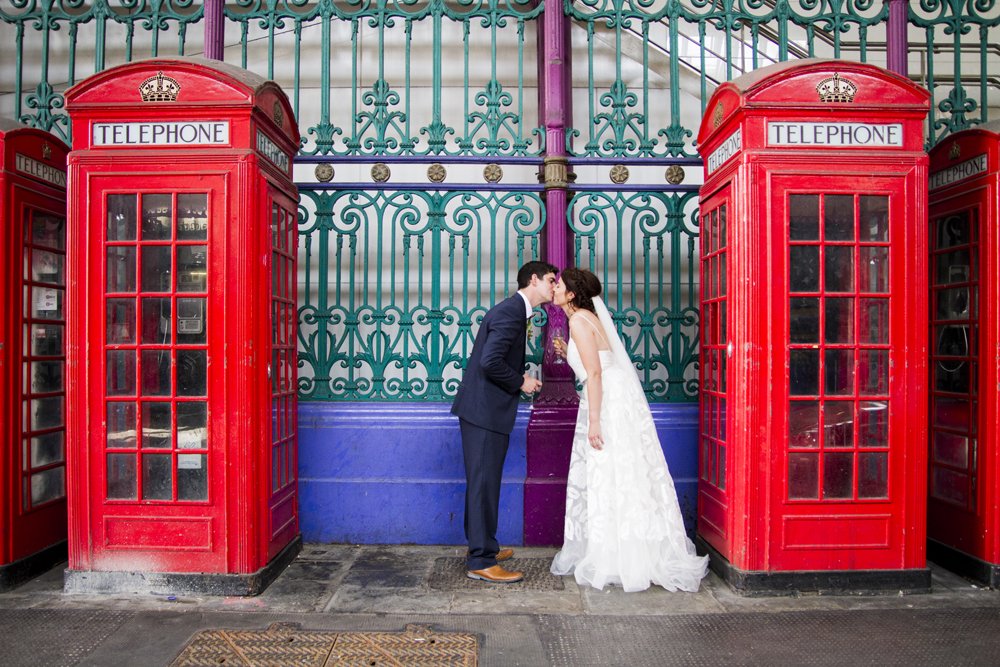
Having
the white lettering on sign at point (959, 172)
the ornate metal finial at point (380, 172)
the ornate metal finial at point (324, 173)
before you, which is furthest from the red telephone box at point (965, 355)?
the ornate metal finial at point (324, 173)

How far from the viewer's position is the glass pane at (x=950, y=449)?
450cm

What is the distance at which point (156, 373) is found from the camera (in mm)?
4137

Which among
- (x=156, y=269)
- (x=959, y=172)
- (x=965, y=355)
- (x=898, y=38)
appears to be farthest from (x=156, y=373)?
(x=898, y=38)

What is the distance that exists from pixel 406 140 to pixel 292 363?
6.02 ft

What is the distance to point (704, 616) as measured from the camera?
383 centimetres

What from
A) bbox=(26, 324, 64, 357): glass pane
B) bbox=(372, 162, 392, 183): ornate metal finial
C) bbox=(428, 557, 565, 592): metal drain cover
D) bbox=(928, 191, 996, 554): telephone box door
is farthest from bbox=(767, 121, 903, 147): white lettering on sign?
bbox=(26, 324, 64, 357): glass pane

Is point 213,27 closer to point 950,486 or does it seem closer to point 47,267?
point 47,267

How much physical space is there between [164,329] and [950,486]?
16.4 feet

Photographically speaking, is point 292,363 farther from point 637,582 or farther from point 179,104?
point 637,582

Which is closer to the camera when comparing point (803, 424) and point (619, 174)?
point (803, 424)

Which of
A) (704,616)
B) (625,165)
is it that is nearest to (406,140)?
(625,165)

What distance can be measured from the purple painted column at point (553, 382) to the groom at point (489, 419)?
0.69 meters

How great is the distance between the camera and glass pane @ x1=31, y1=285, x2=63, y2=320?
14.7 feet

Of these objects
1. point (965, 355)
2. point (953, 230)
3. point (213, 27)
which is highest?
point (213, 27)
